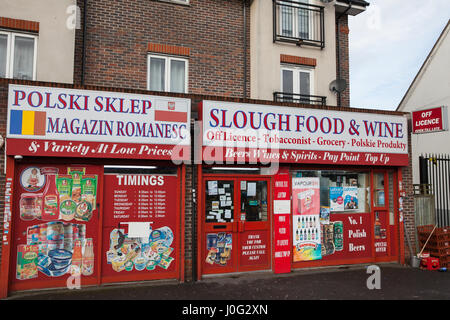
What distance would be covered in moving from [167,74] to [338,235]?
239 inches

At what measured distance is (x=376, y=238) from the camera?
947cm

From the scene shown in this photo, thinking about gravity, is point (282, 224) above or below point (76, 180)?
below

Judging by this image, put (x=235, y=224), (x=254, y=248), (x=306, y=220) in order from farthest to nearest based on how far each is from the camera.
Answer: (x=306, y=220), (x=254, y=248), (x=235, y=224)

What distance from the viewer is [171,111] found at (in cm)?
761

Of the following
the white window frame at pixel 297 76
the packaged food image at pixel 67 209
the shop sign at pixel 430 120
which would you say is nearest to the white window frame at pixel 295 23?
the white window frame at pixel 297 76

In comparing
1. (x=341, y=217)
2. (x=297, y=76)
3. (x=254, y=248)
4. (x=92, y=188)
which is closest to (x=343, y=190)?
(x=341, y=217)

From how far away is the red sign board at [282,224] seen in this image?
8.34 metres

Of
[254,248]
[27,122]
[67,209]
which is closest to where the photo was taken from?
[27,122]

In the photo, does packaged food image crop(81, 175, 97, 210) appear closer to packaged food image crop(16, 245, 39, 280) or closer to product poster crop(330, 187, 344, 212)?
packaged food image crop(16, 245, 39, 280)

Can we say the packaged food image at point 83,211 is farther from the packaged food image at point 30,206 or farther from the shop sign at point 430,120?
the shop sign at point 430,120

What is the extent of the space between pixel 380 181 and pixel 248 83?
4500mm

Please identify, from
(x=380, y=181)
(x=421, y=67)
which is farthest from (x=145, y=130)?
(x=421, y=67)

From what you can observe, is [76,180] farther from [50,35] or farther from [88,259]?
[50,35]

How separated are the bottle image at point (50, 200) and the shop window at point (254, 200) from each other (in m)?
3.73
